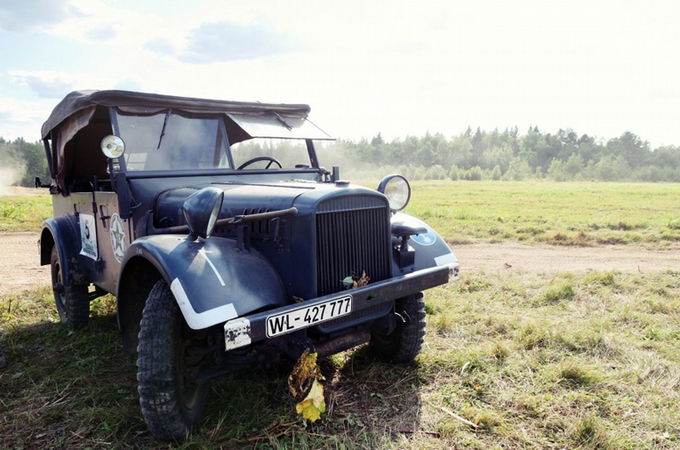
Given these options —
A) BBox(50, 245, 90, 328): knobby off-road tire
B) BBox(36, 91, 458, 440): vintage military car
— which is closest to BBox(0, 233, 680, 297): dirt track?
BBox(50, 245, 90, 328): knobby off-road tire

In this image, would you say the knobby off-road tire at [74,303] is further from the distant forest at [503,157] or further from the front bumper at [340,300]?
the distant forest at [503,157]

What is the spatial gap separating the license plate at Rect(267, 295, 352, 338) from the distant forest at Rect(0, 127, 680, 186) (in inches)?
1799

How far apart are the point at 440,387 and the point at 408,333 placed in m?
0.45

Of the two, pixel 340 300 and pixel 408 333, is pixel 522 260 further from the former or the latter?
pixel 340 300

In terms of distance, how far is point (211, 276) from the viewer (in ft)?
8.70

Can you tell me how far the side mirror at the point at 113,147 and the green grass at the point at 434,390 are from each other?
164 centimetres

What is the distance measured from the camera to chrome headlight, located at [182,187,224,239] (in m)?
2.73

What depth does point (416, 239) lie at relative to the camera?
3.85 meters

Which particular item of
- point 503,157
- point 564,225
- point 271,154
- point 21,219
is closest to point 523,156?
point 503,157

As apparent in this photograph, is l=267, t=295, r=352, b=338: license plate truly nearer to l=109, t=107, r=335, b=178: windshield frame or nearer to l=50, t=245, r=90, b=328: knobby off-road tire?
l=109, t=107, r=335, b=178: windshield frame

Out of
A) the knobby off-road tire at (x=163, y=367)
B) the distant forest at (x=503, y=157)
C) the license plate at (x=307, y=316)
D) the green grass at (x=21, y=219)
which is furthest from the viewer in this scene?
the distant forest at (x=503, y=157)

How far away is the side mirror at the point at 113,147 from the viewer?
11.7ft

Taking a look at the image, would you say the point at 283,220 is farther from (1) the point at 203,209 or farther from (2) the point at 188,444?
(2) the point at 188,444

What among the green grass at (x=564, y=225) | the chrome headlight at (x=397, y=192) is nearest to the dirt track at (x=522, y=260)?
the green grass at (x=564, y=225)
